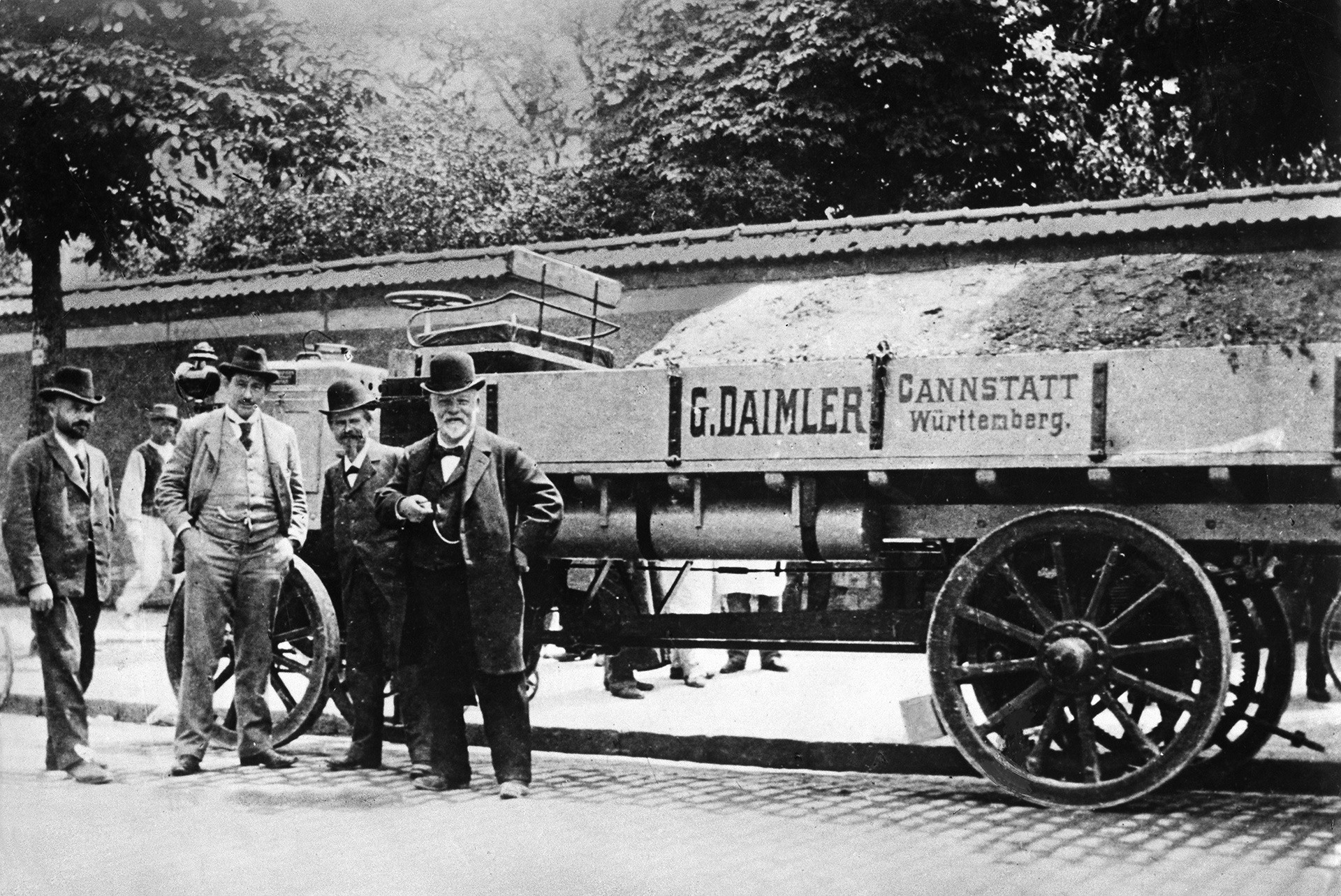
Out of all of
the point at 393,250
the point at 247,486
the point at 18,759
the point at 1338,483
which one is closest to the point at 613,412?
the point at 247,486

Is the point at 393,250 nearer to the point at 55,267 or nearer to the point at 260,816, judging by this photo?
the point at 55,267

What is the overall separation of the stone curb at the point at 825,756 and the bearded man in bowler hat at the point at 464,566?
1169mm

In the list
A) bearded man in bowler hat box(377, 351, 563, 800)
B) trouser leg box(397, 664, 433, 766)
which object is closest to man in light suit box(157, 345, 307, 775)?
trouser leg box(397, 664, 433, 766)

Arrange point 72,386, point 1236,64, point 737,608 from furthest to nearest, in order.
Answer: point 737,608
point 1236,64
point 72,386

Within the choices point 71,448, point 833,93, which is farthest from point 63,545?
point 833,93

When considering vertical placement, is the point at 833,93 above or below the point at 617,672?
above

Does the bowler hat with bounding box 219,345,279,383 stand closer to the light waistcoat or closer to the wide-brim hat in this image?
the light waistcoat

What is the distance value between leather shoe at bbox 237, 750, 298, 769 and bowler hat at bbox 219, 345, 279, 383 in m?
1.71

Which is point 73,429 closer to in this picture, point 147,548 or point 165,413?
point 165,413

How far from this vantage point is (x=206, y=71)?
6.48 metres

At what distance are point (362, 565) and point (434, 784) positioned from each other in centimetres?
111

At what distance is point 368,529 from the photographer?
20.8 ft

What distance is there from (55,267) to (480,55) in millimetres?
3385

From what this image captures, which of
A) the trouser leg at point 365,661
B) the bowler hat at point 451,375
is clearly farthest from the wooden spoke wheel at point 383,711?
the bowler hat at point 451,375
